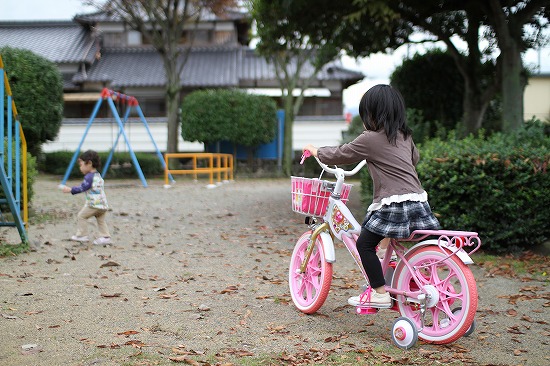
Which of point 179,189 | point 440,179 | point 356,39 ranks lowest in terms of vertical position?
point 179,189

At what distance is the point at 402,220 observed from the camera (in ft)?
12.9

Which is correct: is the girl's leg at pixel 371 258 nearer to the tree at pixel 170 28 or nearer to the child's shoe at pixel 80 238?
the child's shoe at pixel 80 238

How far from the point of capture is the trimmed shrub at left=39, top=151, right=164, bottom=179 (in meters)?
20.4

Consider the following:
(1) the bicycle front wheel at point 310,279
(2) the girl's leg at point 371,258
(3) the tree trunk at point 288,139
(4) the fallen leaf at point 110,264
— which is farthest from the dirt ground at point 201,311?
(3) the tree trunk at point 288,139

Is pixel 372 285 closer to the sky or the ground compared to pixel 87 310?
→ closer to the sky

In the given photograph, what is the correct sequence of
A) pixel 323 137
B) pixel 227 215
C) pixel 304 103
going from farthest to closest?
1. pixel 304 103
2. pixel 323 137
3. pixel 227 215

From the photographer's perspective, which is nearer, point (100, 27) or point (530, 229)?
point (530, 229)

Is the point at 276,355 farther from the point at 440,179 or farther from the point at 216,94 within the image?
the point at 216,94

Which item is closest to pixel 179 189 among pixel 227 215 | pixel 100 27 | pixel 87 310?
pixel 227 215

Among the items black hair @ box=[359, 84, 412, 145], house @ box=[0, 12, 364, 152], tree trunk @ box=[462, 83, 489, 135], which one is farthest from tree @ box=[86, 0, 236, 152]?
black hair @ box=[359, 84, 412, 145]

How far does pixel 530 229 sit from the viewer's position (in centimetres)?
680

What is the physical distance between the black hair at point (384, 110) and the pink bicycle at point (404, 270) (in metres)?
0.46

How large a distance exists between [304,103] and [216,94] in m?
7.79

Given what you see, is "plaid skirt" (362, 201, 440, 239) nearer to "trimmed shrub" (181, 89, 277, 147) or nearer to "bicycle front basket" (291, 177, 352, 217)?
"bicycle front basket" (291, 177, 352, 217)
